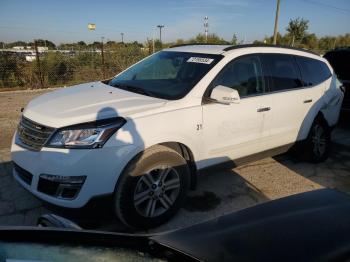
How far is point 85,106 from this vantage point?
3268 mm

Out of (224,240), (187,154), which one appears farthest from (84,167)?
(224,240)

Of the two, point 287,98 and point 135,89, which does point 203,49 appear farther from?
point 287,98

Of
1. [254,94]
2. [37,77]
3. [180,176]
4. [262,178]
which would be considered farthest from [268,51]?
[37,77]

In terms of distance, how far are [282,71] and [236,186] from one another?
1630 millimetres

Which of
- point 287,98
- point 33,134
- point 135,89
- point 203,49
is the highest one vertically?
point 203,49

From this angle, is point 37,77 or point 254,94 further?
point 37,77

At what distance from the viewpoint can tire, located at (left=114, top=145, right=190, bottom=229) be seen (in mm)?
3072

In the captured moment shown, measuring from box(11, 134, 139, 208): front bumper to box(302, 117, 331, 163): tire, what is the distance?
3089 mm

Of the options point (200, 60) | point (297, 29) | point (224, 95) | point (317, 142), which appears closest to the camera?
point (224, 95)

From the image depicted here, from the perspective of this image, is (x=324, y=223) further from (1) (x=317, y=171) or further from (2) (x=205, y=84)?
(1) (x=317, y=171)

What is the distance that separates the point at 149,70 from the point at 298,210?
2.90 meters

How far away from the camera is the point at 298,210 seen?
2.03 meters

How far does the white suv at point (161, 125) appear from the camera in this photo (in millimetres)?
2936

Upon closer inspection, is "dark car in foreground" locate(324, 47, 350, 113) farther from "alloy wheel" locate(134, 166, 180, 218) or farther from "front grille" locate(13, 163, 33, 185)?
"front grille" locate(13, 163, 33, 185)
